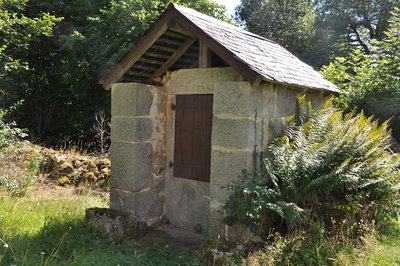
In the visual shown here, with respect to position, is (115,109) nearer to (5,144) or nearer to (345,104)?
(5,144)

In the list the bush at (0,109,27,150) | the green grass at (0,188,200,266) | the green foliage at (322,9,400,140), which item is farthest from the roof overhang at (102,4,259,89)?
the green foliage at (322,9,400,140)

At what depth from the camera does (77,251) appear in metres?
4.20

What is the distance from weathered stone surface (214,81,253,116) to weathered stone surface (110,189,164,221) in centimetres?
186

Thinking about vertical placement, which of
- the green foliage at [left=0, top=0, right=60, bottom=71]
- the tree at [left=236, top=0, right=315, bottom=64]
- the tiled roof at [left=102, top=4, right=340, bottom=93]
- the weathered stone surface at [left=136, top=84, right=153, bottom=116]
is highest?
the tree at [left=236, top=0, right=315, bottom=64]

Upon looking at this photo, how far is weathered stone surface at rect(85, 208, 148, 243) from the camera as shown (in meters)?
4.69

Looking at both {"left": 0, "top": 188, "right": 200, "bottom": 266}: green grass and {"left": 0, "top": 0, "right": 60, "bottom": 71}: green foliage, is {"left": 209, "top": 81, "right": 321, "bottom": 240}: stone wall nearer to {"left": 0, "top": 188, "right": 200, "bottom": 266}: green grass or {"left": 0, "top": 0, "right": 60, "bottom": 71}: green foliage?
{"left": 0, "top": 188, "right": 200, "bottom": 266}: green grass

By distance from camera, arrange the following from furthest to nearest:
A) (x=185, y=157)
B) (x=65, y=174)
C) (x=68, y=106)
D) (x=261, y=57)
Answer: (x=68, y=106), (x=65, y=174), (x=185, y=157), (x=261, y=57)

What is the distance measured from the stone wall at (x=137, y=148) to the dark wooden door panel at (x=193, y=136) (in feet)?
1.08

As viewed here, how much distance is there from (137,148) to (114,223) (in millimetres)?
1134

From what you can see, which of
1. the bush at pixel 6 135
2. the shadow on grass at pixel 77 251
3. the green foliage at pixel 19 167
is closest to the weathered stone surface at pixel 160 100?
the shadow on grass at pixel 77 251

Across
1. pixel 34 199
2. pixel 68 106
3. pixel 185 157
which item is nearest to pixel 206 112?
pixel 185 157

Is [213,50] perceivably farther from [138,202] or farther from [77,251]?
[77,251]

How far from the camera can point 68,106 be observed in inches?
602

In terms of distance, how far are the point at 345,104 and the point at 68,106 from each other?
37.9ft
